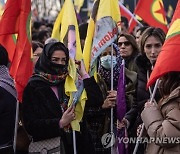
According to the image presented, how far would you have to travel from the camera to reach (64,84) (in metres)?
5.23

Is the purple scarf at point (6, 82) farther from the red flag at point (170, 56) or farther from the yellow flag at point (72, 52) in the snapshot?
the red flag at point (170, 56)

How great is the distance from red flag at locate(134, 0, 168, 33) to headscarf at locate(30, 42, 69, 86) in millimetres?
3527

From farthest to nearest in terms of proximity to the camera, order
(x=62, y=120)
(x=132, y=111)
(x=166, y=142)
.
A: (x=132, y=111) → (x=62, y=120) → (x=166, y=142)

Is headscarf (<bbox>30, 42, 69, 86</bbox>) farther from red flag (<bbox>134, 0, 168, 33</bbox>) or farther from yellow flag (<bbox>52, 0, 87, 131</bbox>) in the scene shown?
red flag (<bbox>134, 0, 168, 33</bbox>)

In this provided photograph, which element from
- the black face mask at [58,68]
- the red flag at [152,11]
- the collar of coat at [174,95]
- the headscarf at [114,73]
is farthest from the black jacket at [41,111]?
the red flag at [152,11]

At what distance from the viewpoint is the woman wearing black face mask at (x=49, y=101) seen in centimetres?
504

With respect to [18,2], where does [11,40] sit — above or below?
below

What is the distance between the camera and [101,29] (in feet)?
19.1

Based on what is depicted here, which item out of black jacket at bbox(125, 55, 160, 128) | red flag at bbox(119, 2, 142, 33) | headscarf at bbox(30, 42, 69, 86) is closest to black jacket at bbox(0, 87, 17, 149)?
headscarf at bbox(30, 42, 69, 86)

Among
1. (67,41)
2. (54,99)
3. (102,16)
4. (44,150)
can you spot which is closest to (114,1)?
(102,16)

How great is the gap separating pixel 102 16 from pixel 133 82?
31.4 inches

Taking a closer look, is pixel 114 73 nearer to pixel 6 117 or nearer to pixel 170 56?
pixel 6 117

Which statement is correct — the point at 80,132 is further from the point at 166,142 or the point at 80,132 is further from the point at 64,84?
the point at 166,142

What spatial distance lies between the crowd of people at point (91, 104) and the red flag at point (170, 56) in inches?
2.4
